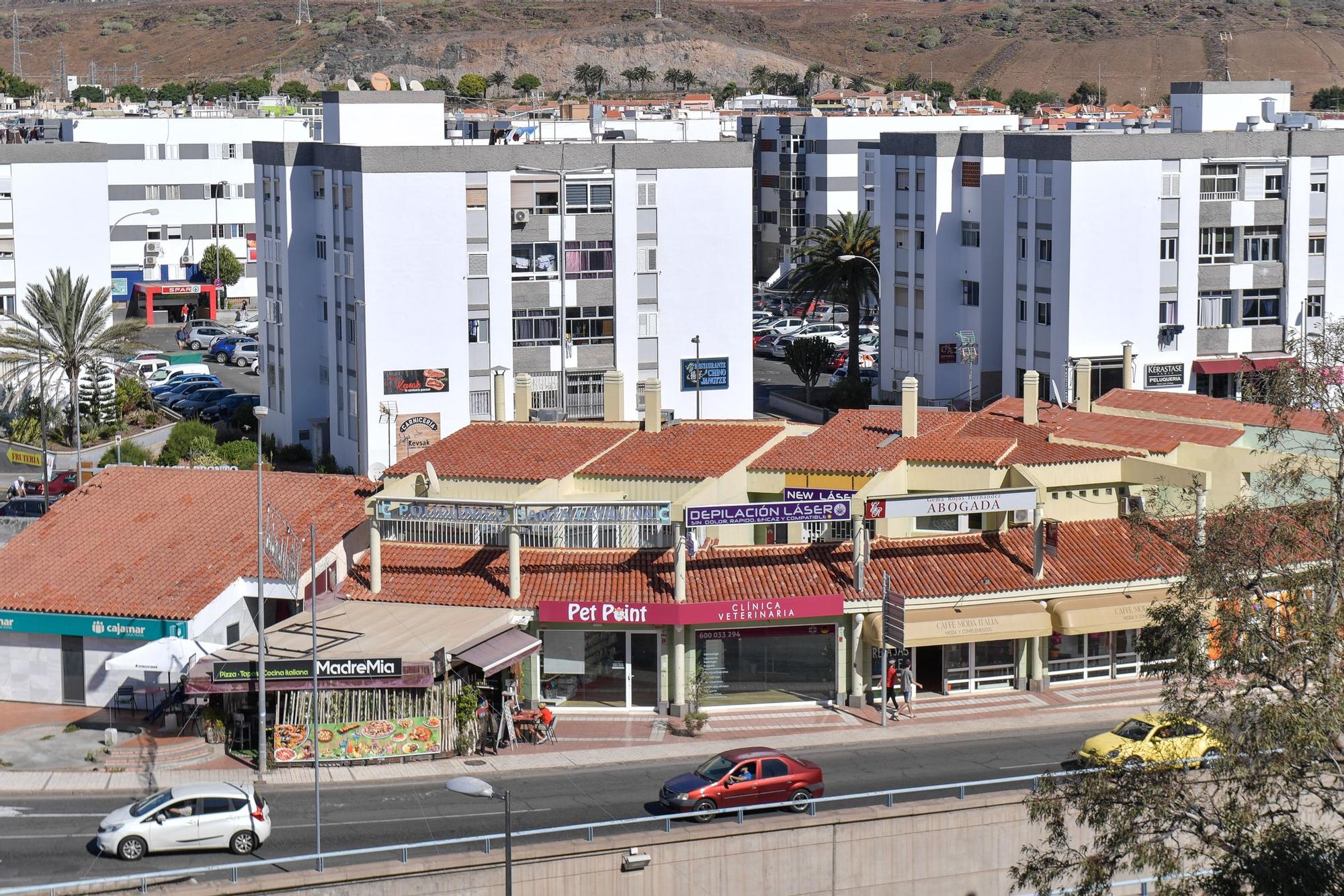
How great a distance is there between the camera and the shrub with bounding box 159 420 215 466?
7519 cm

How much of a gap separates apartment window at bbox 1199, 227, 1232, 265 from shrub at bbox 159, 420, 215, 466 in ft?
139

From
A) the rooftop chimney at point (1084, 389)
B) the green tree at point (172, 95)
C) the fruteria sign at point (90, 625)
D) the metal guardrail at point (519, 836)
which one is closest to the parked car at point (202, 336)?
the rooftop chimney at point (1084, 389)

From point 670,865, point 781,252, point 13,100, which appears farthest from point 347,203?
point 13,100

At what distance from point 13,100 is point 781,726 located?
135m

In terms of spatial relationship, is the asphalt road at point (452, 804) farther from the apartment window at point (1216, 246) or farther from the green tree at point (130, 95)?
the green tree at point (130, 95)

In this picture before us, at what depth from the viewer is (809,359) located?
300 feet

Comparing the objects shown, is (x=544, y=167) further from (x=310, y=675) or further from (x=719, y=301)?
(x=310, y=675)

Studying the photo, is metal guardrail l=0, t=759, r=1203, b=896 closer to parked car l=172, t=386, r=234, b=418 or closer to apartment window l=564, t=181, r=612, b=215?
apartment window l=564, t=181, r=612, b=215

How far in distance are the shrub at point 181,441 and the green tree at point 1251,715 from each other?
162ft

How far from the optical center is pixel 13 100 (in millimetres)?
163875

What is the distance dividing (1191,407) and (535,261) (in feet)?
86.0

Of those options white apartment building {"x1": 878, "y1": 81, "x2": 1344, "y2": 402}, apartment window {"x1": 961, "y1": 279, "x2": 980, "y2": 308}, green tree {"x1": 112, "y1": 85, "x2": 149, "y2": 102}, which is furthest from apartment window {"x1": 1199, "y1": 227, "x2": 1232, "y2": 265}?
green tree {"x1": 112, "y1": 85, "x2": 149, "y2": 102}

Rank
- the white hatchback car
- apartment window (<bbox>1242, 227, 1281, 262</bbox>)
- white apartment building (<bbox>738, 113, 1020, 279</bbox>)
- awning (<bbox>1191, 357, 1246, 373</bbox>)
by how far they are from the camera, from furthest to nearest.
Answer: white apartment building (<bbox>738, 113, 1020, 279</bbox>)
apartment window (<bbox>1242, 227, 1281, 262</bbox>)
awning (<bbox>1191, 357, 1246, 373</bbox>)
the white hatchback car

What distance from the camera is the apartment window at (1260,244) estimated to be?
84250 mm
